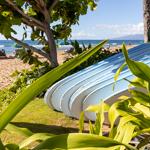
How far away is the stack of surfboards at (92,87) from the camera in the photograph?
19.3 feet

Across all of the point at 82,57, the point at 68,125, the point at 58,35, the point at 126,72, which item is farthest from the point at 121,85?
the point at 58,35

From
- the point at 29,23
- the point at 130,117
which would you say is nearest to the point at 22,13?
the point at 29,23

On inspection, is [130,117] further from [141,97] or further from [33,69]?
[33,69]

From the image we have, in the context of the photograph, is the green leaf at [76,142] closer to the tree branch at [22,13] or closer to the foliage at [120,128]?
the foliage at [120,128]

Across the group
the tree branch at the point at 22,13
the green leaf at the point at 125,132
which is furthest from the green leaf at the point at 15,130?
the tree branch at the point at 22,13

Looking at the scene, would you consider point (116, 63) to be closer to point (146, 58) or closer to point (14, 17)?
point (146, 58)

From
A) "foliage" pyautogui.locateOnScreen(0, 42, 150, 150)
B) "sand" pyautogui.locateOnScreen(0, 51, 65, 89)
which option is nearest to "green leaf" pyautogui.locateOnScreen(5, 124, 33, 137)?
"foliage" pyautogui.locateOnScreen(0, 42, 150, 150)

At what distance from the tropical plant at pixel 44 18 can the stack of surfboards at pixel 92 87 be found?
354cm

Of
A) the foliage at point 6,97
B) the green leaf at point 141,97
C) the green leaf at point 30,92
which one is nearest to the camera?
the green leaf at point 30,92

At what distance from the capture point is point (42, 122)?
7.35 metres

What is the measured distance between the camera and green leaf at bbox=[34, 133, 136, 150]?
1.11m

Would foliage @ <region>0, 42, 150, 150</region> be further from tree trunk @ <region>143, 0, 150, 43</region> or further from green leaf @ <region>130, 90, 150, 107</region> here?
tree trunk @ <region>143, 0, 150, 43</region>

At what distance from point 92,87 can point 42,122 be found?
5.06 feet

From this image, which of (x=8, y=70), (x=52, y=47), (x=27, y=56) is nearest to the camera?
(x=52, y=47)
